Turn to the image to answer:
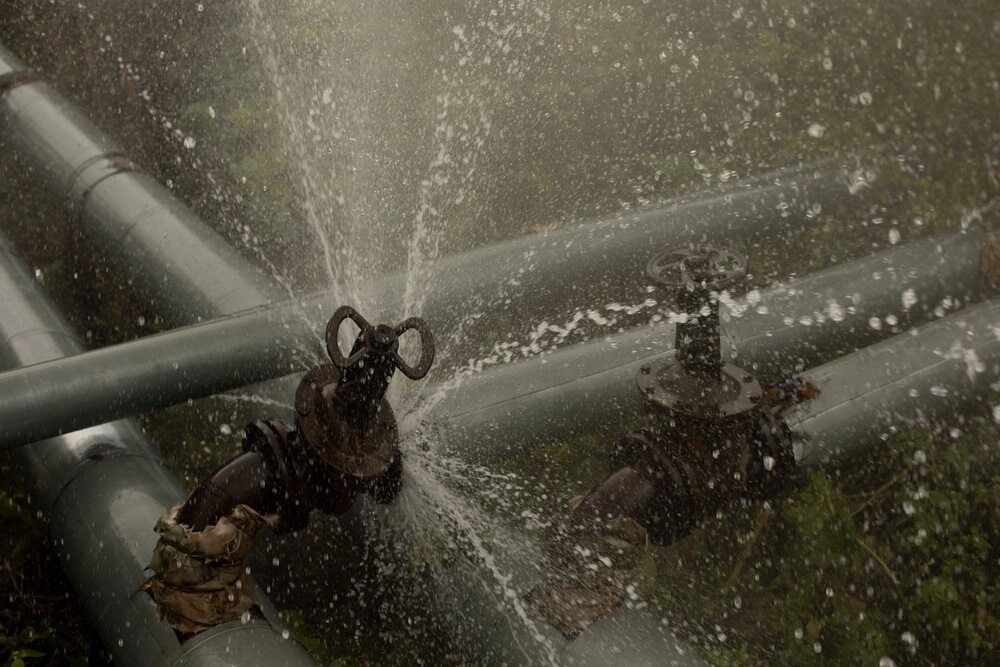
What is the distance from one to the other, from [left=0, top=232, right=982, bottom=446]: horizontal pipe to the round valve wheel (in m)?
0.76

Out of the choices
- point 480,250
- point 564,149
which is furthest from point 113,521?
point 564,149

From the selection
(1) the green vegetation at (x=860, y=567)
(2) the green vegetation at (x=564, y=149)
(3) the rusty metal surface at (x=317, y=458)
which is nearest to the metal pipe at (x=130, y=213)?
(2) the green vegetation at (x=564, y=149)

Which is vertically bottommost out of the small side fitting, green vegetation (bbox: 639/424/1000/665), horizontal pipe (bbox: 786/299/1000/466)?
green vegetation (bbox: 639/424/1000/665)

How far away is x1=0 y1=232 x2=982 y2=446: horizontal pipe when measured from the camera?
310 centimetres

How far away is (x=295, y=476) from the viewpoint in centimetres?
259

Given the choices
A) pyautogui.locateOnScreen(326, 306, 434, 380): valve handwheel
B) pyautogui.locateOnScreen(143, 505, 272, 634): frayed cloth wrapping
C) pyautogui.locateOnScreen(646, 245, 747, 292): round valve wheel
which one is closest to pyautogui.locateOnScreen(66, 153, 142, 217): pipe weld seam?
pyautogui.locateOnScreen(143, 505, 272, 634): frayed cloth wrapping

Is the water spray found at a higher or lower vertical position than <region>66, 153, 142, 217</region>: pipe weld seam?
lower

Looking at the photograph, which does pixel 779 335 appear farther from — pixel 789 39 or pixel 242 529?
pixel 789 39

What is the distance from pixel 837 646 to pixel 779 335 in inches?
45.0

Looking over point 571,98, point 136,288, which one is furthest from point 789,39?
point 136,288

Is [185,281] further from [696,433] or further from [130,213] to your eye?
[696,433]

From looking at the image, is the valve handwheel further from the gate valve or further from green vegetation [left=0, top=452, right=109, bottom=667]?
green vegetation [left=0, top=452, right=109, bottom=667]

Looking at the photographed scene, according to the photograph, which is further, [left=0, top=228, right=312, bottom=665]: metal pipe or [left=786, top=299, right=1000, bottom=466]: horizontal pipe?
[left=786, top=299, right=1000, bottom=466]: horizontal pipe

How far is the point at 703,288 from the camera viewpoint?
2580mm
